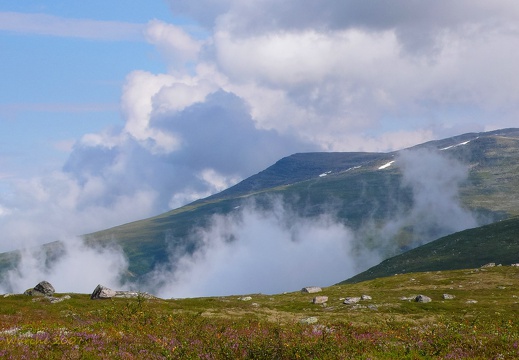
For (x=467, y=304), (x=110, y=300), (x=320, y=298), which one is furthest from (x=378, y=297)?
(x=110, y=300)

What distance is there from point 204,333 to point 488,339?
1448 cm

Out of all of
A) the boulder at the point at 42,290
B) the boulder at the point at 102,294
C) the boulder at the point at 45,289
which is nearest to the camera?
the boulder at the point at 102,294

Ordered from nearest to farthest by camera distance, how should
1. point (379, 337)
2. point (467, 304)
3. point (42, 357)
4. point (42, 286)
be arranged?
point (42, 357) < point (379, 337) < point (467, 304) < point (42, 286)

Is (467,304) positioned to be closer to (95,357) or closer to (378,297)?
(378,297)

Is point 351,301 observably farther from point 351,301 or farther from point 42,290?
point 42,290

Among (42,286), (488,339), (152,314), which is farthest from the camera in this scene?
(42,286)

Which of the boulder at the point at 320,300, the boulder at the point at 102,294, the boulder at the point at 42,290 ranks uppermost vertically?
the boulder at the point at 42,290

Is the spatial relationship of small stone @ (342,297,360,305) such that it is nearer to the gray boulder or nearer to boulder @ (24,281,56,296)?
the gray boulder

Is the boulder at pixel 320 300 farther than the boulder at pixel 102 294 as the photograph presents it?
Yes

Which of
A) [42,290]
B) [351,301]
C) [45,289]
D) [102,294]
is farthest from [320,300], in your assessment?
[42,290]

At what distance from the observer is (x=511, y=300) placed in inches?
2825

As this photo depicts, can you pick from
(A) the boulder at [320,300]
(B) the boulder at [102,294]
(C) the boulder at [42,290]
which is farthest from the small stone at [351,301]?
(C) the boulder at [42,290]

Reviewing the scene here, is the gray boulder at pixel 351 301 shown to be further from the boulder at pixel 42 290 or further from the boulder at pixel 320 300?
the boulder at pixel 42 290

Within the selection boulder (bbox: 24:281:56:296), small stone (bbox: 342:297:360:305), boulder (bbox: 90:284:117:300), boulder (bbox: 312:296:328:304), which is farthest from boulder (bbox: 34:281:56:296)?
small stone (bbox: 342:297:360:305)
